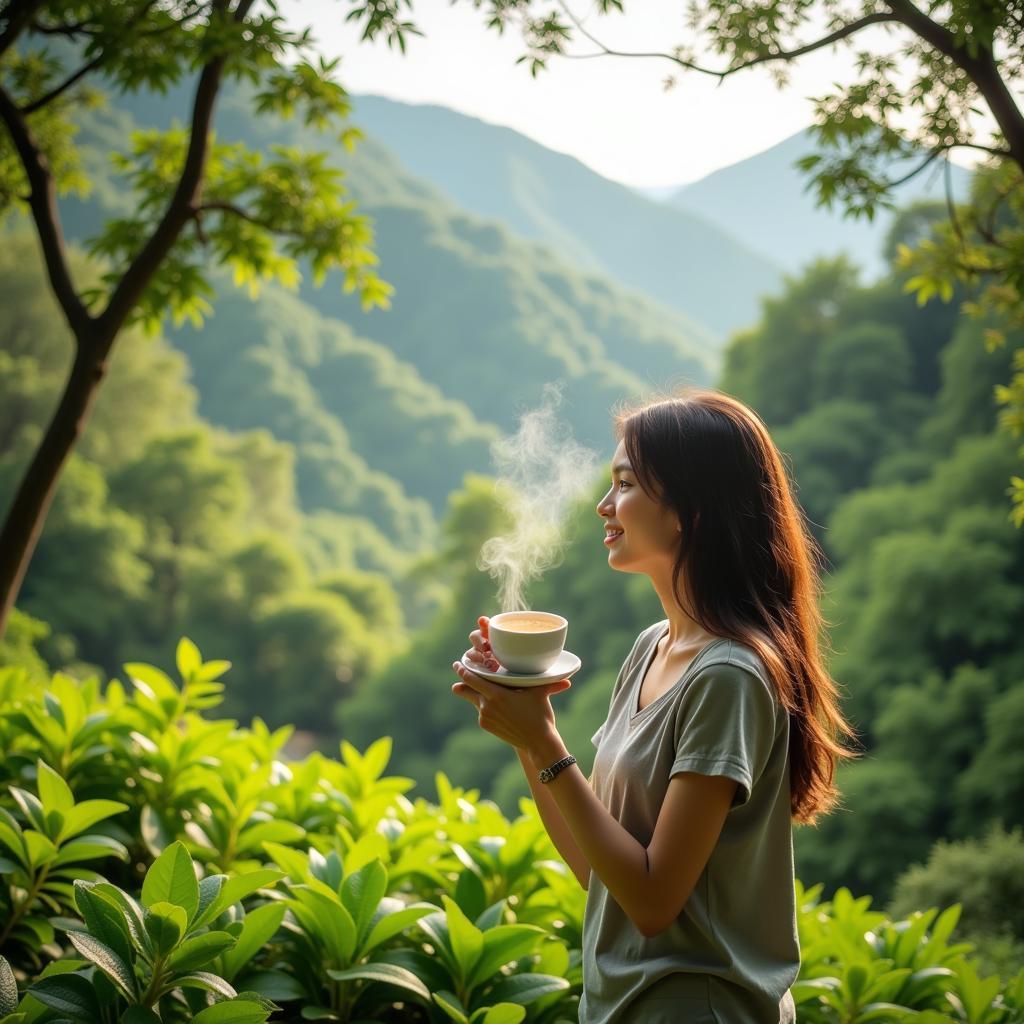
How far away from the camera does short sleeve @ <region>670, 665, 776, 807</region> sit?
1.26 metres

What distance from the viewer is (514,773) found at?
23.3 meters

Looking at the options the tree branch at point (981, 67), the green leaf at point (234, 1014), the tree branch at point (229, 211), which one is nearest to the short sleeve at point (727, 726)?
the green leaf at point (234, 1014)

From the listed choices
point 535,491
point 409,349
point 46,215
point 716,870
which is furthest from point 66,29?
point 409,349

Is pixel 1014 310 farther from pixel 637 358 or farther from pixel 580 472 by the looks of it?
pixel 637 358

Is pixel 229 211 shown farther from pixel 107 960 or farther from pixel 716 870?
pixel 716 870

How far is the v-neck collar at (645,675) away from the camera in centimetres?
137

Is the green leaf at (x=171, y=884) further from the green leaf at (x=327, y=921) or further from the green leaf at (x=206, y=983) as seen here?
the green leaf at (x=327, y=921)

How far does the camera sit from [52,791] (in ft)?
6.82

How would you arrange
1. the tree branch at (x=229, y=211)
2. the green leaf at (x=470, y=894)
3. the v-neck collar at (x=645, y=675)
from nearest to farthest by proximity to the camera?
the v-neck collar at (x=645, y=675) → the green leaf at (x=470, y=894) → the tree branch at (x=229, y=211)

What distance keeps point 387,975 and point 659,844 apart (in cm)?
82

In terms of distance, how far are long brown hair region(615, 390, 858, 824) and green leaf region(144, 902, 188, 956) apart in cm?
94

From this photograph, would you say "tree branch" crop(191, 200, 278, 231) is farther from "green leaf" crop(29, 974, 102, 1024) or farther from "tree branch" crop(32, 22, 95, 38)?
"green leaf" crop(29, 974, 102, 1024)

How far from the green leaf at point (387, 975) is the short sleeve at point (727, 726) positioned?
2.87ft

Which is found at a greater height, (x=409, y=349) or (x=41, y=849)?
(x=409, y=349)
